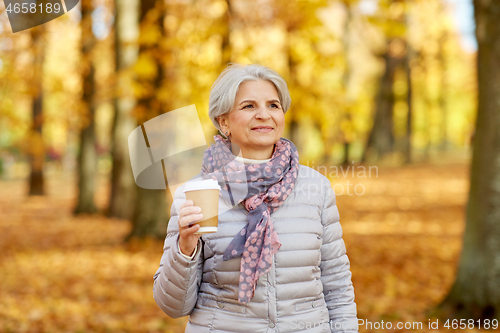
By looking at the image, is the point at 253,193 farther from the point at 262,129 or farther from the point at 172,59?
the point at 172,59

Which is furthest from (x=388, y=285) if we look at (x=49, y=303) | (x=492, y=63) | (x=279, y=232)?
(x=279, y=232)

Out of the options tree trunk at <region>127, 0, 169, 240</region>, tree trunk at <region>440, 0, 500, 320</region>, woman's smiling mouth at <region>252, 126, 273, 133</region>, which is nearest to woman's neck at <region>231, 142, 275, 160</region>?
woman's smiling mouth at <region>252, 126, 273, 133</region>

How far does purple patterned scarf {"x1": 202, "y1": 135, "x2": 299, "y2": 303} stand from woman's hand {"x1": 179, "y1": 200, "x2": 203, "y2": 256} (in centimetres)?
20

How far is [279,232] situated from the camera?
83.8 inches

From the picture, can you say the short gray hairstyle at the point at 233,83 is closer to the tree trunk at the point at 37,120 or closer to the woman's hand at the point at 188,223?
the woman's hand at the point at 188,223

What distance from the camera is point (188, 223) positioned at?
1833mm

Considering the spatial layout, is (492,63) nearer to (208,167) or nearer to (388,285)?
(388,285)

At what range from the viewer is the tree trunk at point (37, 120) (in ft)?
30.1

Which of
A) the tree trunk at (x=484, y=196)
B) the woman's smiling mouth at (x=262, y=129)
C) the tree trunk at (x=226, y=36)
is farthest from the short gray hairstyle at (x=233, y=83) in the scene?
the tree trunk at (x=226, y=36)

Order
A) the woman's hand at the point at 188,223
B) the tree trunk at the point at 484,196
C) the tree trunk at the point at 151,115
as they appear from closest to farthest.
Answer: the woman's hand at the point at 188,223 < the tree trunk at the point at 484,196 < the tree trunk at the point at 151,115

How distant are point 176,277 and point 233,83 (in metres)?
0.90

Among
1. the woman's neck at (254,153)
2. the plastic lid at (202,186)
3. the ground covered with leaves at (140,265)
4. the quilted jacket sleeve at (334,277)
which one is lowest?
the ground covered with leaves at (140,265)

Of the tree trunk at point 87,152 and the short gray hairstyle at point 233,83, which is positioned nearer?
the short gray hairstyle at point 233,83

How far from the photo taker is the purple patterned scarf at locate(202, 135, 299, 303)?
6.64 ft
